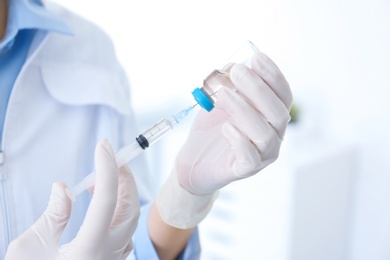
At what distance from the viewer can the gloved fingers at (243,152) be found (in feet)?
2.09

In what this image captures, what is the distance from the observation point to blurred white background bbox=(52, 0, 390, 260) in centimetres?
138

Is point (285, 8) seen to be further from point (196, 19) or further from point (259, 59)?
point (259, 59)

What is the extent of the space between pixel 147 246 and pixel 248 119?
0.37m

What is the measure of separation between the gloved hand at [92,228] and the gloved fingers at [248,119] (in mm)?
185

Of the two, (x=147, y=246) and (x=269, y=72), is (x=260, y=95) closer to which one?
(x=269, y=72)

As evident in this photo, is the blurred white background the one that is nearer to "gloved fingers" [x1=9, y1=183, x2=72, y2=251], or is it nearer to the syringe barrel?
the syringe barrel

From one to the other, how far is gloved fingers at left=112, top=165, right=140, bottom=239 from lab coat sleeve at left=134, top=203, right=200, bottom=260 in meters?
0.21

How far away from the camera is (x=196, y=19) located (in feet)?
5.61

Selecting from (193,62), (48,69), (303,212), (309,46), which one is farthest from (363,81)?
(48,69)

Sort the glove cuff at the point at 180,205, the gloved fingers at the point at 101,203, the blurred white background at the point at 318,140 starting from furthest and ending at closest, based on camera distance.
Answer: the blurred white background at the point at 318,140
the glove cuff at the point at 180,205
the gloved fingers at the point at 101,203

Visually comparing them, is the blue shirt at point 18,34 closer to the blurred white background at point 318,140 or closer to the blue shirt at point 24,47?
the blue shirt at point 24,47

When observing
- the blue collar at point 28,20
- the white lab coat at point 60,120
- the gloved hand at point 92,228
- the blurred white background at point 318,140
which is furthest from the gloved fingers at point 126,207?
the blurred white background at point 318,140

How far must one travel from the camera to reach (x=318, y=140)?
1588 mm

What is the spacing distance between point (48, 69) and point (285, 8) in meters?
0.90
